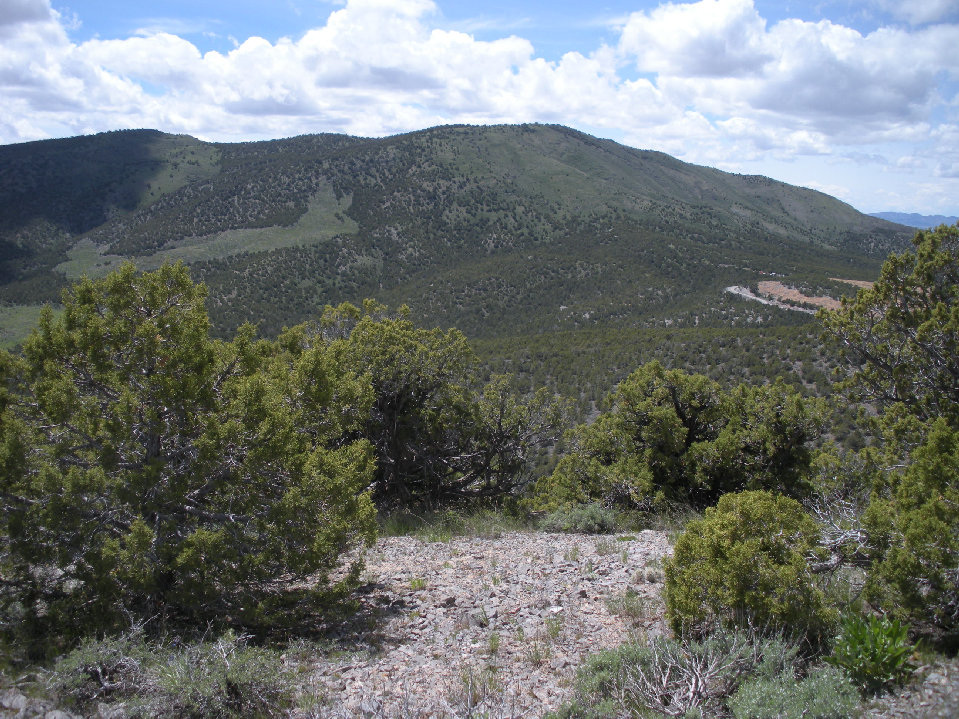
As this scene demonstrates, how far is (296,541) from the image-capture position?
15.6 feet

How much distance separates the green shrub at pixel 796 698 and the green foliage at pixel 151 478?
3.04 metres

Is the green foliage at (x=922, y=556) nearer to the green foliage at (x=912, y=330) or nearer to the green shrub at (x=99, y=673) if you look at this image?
the green foliage at (x=912, y=330)

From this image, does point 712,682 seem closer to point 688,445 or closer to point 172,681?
point 172,681

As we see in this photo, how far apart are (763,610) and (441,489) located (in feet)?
25.6

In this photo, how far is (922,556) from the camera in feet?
12.9

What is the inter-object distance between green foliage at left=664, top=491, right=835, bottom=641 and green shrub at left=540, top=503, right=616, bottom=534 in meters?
3.78

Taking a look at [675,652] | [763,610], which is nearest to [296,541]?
[675,652]

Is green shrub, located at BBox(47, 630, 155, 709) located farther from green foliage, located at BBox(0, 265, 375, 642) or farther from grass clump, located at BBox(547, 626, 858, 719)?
grass clump, located at BBox(547, 626, 858, 719)

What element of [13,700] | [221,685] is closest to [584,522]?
[221,685]

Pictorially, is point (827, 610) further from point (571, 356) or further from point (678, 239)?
point (678, 239)

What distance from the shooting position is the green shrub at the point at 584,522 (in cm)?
838

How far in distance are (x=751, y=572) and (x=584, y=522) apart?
4.25 metres

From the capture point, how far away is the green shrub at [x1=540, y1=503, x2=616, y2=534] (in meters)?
8.38

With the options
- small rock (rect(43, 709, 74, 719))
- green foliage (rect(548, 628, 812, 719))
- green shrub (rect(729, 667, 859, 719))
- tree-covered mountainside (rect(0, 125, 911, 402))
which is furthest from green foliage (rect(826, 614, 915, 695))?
tree-covered mountainside (rect(0, 125, 911, 402))
